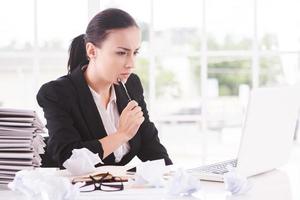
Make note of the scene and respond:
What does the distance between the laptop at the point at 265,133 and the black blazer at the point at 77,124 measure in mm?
501

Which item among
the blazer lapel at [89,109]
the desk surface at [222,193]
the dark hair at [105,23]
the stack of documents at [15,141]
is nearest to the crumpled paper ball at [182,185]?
the desk surface at [222,193]

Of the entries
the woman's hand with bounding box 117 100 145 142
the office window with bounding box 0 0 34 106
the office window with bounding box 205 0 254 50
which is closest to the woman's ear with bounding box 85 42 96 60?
the woman's hand with bounding box 117 100 145 142

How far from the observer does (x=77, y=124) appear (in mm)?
2203

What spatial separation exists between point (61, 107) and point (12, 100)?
2.62 meters

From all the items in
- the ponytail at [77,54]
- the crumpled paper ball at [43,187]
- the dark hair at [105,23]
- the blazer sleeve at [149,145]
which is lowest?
the blazer sleeve at [149,145]

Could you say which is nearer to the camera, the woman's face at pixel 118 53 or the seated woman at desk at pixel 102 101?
the seated woman at desk at pixel 102 101

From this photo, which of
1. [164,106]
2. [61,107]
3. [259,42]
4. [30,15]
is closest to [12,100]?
[30,15]

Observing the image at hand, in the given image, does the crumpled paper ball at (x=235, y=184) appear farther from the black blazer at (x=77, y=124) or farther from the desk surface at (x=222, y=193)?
the black blazer at (x=77, y=124)

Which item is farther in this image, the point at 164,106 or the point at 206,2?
the point at 164,106

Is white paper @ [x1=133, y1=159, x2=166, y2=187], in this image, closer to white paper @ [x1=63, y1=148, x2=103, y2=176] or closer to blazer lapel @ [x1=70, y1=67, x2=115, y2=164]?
white paper @ [x1=63, y1=148, x2=103, y2=176]

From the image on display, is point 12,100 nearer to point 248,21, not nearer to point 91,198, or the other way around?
point 248,21

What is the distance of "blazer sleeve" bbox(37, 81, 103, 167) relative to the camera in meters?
2.03

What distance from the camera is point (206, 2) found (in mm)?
4570

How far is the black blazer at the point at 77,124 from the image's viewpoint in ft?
6.73
